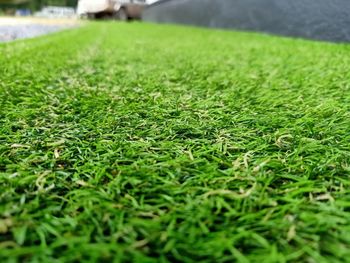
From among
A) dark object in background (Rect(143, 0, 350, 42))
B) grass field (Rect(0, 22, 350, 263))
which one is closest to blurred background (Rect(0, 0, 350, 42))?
dark object in background (Rect(143, 0, 350, 42))

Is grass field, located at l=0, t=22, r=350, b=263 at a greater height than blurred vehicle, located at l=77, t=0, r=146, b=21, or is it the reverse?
blurred vehicle, located at l=77, t=0, r=146, b=21

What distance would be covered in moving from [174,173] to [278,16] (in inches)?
252

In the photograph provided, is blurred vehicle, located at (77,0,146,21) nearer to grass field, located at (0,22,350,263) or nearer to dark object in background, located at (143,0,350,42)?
dark object in background, located at (143,0,350,42)

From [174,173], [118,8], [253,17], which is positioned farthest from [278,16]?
[118,8]

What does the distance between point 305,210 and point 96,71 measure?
93.0 inches

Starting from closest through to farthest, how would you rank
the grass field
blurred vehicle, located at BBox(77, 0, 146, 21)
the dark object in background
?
the grass field, the dark object in background, blurred vehicle, located at BBox(77, 0, 146, 21)

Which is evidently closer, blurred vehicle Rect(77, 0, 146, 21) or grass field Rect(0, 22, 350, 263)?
grass field Rect(0, 22, 350, 263)

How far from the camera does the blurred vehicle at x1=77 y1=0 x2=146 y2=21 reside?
17.6 metres

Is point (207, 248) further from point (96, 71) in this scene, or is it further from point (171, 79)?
point (96, 71)

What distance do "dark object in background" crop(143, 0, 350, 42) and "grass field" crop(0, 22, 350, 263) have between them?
328 centimetres

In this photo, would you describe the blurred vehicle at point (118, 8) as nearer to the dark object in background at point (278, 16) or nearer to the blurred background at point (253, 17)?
the blurred background at point (253, 17)

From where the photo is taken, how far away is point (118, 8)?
694 inches

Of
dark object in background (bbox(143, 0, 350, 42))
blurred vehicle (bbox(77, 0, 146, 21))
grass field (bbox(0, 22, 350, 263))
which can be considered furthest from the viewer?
blurred vehicle (bbox(77, 0, 146, 21))

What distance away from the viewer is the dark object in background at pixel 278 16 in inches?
201
